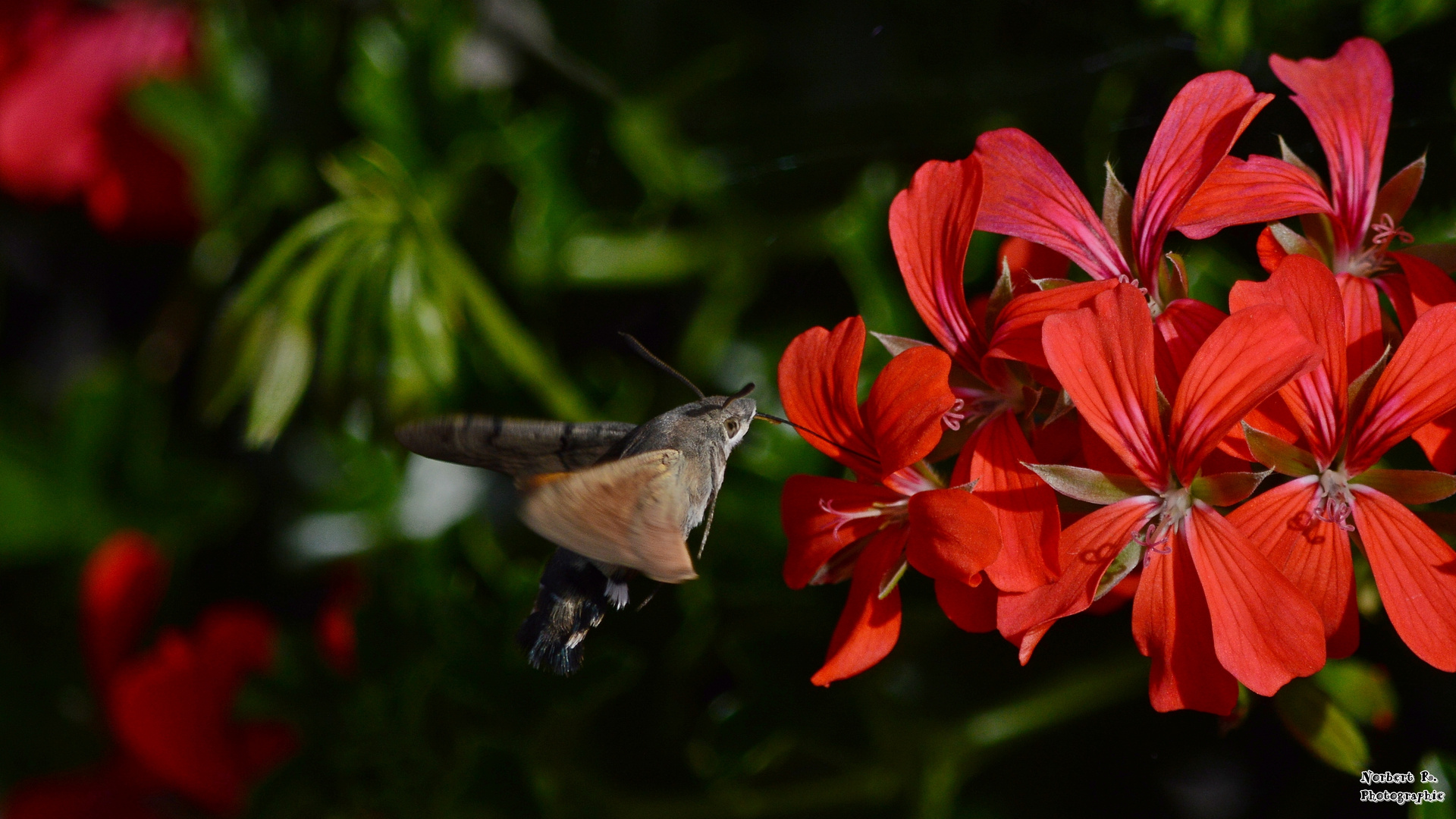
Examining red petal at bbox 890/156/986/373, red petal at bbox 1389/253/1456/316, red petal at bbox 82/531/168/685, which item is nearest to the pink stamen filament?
red petal at bbox 890/156/986/373

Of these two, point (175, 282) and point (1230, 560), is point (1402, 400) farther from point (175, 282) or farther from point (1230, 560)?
point (175, 282)

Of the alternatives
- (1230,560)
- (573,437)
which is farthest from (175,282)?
(1230,560)

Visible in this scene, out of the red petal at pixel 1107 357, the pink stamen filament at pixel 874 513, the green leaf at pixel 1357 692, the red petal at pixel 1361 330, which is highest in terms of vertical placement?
the red petal at pixel 1107 357

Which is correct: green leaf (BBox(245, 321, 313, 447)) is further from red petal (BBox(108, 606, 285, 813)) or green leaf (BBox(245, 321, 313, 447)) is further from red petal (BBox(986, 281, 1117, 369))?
red petal (BBox(986, 281, 1117, 369))

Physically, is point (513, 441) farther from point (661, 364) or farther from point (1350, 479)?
point (1350, 479)

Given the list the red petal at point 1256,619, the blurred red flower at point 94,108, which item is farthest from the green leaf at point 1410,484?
the blurred red flower at point 94,108

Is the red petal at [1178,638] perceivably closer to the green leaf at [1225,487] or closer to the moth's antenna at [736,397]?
the green leaf at [1225,487]

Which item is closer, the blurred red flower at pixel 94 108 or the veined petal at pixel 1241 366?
the veined petal at pixel 1241 366
